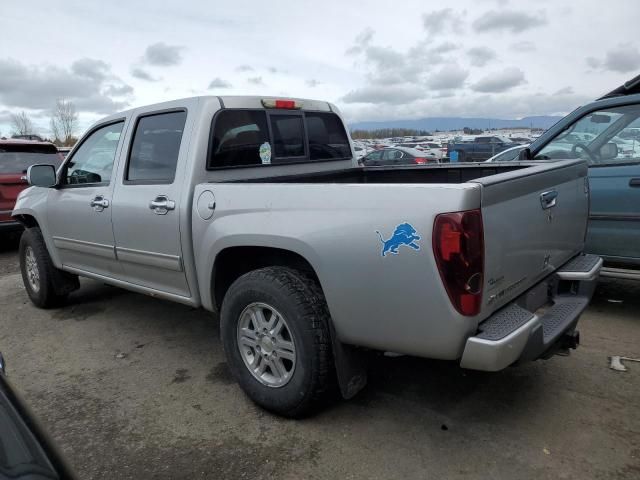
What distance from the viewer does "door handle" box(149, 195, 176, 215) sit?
138 inches

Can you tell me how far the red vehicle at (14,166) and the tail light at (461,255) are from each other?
27.0 ft

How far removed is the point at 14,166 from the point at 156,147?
6.34 m

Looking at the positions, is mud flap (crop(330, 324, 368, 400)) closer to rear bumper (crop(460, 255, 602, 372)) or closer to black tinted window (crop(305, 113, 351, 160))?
rear bumper (crop(460, 255, 602, 372))

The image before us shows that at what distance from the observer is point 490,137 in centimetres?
2625

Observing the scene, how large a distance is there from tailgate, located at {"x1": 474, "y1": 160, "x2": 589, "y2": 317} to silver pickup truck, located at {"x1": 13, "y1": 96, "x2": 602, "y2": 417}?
0.04ft

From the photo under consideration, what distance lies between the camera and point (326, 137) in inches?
184

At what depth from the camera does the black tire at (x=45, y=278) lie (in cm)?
520

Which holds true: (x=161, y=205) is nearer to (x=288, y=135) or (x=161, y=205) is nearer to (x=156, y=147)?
(x=156, y=147)

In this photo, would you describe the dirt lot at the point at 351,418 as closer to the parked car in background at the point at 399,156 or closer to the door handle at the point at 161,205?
the door handle at the point at 161,205

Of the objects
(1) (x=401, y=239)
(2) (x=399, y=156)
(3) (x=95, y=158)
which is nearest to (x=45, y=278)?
(3) (x=95, y=158)

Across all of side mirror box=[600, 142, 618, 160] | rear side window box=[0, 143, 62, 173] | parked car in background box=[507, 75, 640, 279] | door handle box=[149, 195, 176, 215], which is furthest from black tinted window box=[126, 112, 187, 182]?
rear side window box=[0, 143, 62, 173]

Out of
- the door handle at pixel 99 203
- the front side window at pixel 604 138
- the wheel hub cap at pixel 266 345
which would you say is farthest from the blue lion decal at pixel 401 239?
the front side window at pixel 604 138

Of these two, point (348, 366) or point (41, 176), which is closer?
point (348, 366)

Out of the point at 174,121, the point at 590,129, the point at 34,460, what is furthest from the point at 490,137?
the point at 34,460
